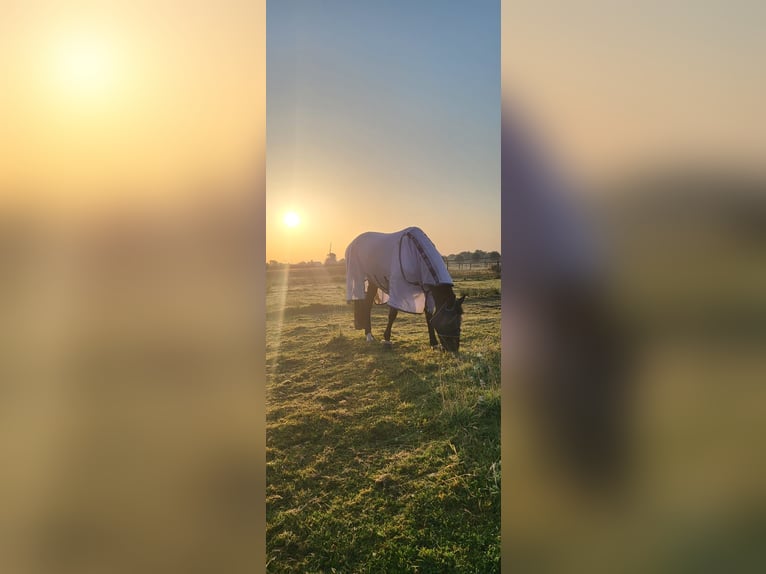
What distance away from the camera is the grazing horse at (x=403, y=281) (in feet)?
5.20

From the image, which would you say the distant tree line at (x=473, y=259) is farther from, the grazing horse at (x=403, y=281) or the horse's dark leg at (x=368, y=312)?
the horse's dark leg at (x=368, y=312)

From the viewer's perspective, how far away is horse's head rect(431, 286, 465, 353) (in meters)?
1.58

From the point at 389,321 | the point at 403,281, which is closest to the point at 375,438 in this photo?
the point at 389,321

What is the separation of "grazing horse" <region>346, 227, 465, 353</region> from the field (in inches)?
1.6

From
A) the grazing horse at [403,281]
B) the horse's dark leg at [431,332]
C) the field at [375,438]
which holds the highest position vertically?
the grazing horse at [403,281]
